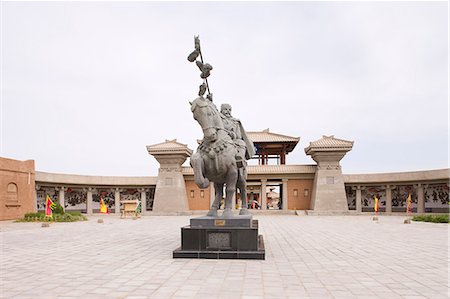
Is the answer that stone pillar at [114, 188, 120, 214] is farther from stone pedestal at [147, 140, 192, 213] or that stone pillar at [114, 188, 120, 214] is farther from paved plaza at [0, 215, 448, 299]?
paved plaza at [0, 215, 448, 299]

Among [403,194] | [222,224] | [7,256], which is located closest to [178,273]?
[222,224]

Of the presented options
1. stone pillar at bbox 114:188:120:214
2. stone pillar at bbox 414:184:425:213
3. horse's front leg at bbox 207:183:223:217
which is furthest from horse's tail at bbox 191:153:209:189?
stone pillar at bbox 114:188:120:214

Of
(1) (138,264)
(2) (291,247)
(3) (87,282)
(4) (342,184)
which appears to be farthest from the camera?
(4) (342,184)

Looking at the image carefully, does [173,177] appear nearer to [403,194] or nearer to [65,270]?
[403,194]

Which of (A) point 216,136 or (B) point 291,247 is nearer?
(A) point 216,136

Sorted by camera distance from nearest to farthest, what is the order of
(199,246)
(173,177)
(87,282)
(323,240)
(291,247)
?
(87,282), (199,246), (291,247), (323,240), (173,177)

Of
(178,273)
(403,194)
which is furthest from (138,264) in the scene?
(403,194)

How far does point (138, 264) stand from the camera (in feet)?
17.7

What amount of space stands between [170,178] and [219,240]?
17266mm

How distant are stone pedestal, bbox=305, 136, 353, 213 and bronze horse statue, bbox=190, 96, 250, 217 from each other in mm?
15851

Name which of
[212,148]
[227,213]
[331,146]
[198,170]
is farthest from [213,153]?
[331,146]

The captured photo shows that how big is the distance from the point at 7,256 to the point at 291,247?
5.71 meters

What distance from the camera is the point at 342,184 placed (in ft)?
70.4

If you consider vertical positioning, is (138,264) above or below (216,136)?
below
